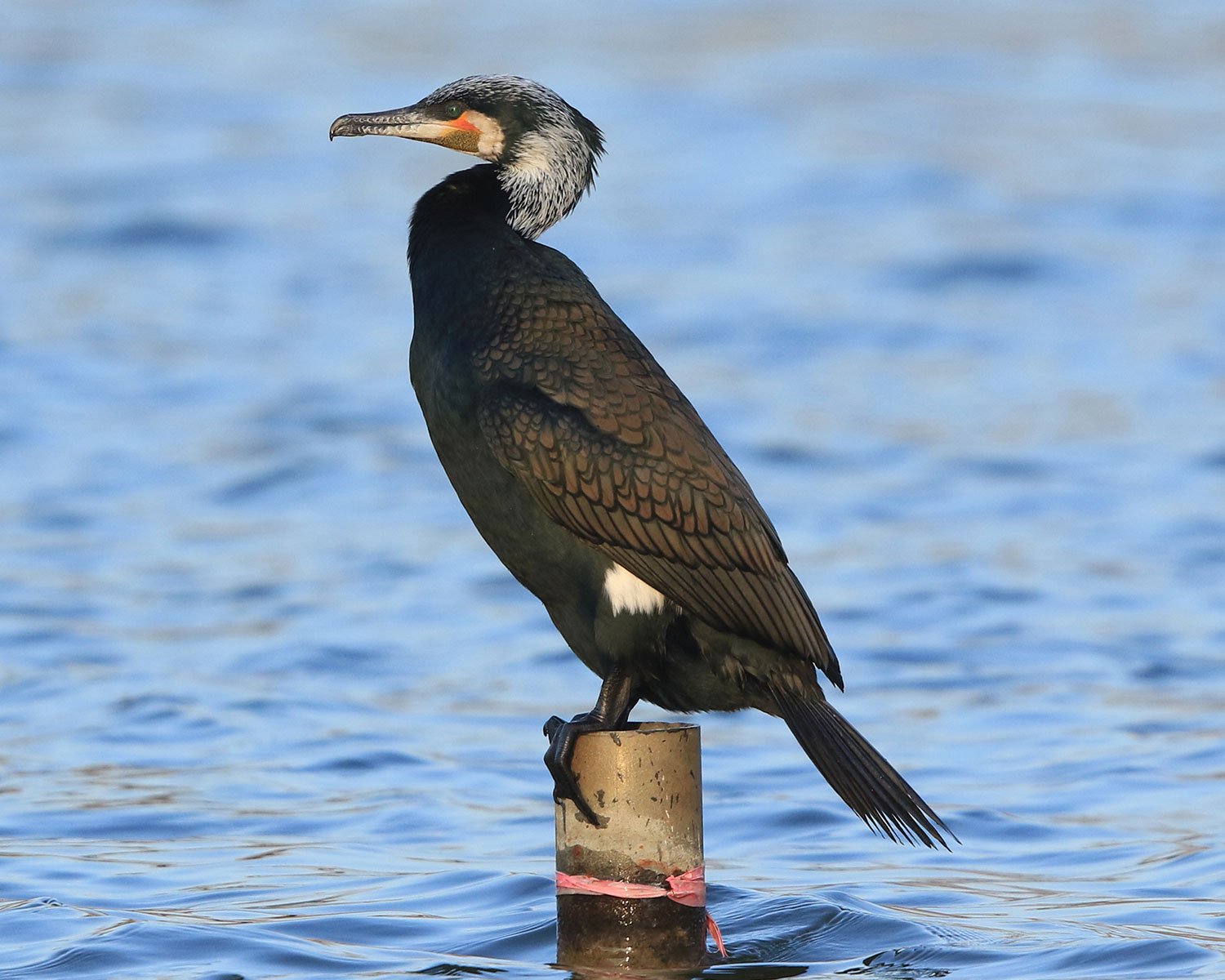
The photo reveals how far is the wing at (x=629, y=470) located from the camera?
505 centimetres

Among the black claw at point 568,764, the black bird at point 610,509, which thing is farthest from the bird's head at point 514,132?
the black claw at point 568,764

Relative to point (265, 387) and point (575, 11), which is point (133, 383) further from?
point (575, 11)

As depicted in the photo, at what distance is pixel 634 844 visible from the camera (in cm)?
500

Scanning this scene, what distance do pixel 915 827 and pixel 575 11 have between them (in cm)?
2385

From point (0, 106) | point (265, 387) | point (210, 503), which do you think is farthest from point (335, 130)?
point (0, 106)

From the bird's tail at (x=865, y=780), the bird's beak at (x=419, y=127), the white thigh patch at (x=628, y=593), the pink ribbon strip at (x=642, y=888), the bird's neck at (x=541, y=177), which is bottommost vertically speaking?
the pink ribbon strip at (x=642, y=888)

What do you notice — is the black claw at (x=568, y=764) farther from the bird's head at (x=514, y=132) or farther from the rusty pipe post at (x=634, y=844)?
the bird's head at (x=514, y=132)

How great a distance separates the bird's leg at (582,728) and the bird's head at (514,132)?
50.7 inches

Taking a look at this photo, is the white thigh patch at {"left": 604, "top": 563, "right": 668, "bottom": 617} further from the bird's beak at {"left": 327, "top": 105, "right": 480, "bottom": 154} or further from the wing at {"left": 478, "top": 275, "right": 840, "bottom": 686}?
the bird's beak at {"left": 327, "top": 105, "right": 480, "bottom": 154}

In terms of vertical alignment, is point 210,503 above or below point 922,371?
below

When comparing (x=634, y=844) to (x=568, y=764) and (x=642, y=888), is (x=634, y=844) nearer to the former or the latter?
(x=642, y=888)

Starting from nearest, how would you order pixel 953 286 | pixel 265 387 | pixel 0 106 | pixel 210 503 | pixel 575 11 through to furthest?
pixel 210 503 → pixel 265 387 → pixel 953 286 → pixel 0 106 → pixel 575 11

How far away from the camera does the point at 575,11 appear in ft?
91.0

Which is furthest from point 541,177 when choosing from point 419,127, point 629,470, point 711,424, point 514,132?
point 711,424
